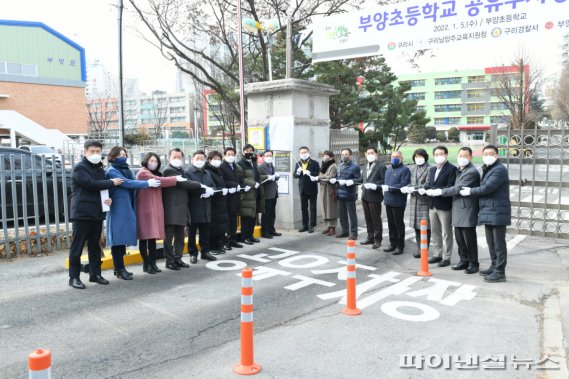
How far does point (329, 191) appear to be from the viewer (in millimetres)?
10633

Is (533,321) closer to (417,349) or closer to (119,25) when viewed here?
(417,349)

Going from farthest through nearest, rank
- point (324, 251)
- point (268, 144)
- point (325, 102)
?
1. point (325, 102)
2. point (268, 144)
3. point (324, 251)

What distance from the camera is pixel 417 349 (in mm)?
4707

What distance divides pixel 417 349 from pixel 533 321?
5.83ft

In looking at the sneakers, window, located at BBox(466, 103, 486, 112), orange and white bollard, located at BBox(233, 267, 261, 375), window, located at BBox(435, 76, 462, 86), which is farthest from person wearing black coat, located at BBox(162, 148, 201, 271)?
window, located at BBox(435, 76, 462, 86)

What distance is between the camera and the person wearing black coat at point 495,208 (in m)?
7.02

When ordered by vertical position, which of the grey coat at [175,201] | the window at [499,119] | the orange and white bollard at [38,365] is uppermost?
the window at [499,119]

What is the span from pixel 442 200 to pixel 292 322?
153 inches

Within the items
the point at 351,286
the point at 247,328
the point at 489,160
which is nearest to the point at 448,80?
the point at 489,160

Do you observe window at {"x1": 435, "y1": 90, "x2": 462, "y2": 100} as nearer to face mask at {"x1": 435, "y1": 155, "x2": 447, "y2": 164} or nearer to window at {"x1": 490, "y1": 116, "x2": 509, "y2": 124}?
window at {"x1": 490, "y1": 116, "x2": 509, "y2": 124}

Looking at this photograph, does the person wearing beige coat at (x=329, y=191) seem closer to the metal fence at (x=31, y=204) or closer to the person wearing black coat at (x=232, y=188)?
the person wearing black coat at (x=232, y=188)

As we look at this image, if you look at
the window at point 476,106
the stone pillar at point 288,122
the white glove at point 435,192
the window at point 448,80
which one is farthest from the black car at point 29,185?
the window at point 448,80

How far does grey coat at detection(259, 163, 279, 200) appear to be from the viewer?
1041 cm

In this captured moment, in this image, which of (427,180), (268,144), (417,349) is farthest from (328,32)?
(417,349)
